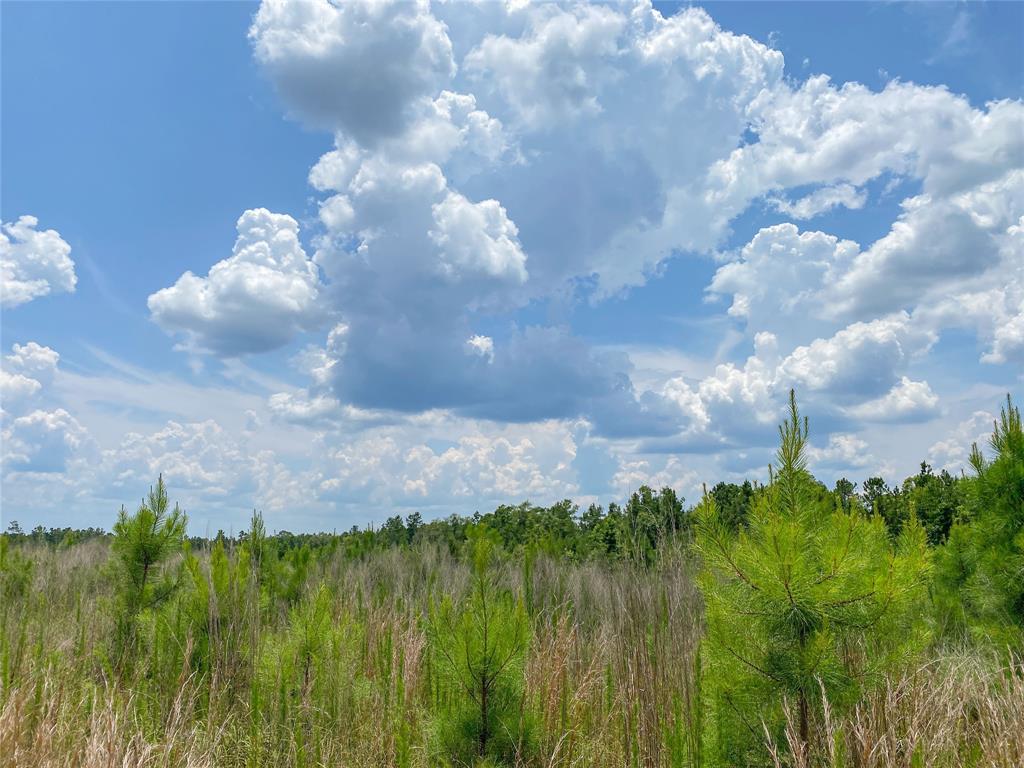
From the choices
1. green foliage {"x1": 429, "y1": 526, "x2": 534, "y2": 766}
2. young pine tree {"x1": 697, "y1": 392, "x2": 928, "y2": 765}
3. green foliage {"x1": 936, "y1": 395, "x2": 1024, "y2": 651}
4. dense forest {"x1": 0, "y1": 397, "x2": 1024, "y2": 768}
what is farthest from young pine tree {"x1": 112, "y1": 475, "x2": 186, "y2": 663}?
green foliage {"x1": 936, "y1": 395, "x2": 1024, "y2": 651}

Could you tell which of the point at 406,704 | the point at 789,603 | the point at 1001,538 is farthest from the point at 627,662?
the point at 1001,538

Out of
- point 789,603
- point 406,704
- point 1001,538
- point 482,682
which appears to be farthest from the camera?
point 1001,538

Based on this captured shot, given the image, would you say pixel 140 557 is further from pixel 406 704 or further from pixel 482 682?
pixel 482 682

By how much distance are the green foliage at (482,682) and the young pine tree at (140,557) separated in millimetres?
3914

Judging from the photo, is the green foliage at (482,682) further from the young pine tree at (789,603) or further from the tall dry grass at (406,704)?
the young pine tree at (789,603)

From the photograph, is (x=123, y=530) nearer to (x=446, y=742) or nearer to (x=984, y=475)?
(x=446, y=742)

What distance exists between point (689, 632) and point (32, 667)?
4724 millimetres

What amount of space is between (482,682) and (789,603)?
1.45 metres

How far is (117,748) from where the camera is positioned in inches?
130

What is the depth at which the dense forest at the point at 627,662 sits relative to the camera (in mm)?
3174

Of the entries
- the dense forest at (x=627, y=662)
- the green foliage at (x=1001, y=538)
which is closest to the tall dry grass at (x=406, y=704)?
the dense forest at (x=627, y=662)

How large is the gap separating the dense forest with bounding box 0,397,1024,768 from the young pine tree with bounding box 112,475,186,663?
2cm

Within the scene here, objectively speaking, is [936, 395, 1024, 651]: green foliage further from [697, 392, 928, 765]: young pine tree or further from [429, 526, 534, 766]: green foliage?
[429, 526, 534, 766]: green foliage

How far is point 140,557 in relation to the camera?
6.41 metres
